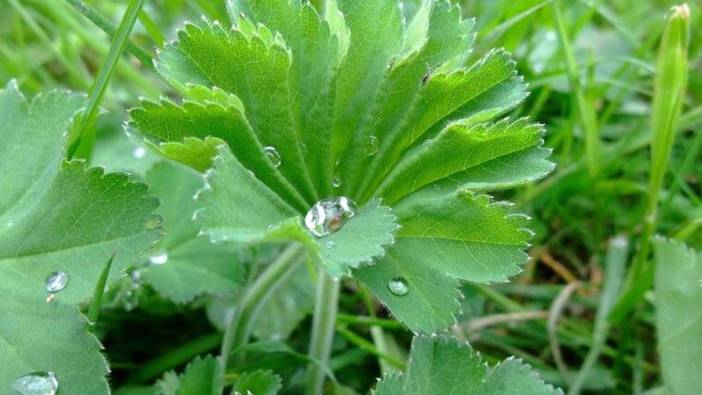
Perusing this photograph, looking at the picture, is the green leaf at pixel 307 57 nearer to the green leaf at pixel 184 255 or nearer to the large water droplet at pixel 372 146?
the large water droplet at pixel 372 146

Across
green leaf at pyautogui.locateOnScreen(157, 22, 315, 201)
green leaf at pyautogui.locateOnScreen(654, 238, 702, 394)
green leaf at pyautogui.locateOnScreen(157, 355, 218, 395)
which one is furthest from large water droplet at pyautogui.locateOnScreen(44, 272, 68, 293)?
green leaf at pyautogui.locateOnScreen(654, 238, 702, 394)

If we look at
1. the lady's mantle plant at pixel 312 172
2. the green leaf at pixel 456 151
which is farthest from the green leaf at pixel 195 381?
the green leaf at pixel 456 151

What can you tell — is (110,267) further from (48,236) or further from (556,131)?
(556,131)

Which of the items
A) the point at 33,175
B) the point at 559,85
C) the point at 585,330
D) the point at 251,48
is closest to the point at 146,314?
the point at 33,175

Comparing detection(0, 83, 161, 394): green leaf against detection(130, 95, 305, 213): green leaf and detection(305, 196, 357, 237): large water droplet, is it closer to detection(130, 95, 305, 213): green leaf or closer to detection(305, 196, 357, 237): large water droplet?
detection(130, 95, 305, 213): green leaf

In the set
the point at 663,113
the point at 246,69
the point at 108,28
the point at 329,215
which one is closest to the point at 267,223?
the point at 329,215

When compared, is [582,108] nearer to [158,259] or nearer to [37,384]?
[158,259]
